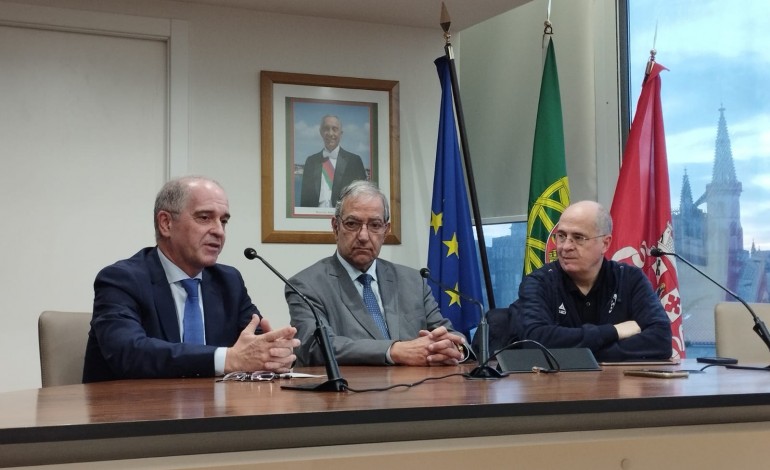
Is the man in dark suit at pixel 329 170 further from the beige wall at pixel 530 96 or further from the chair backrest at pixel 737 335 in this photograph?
the chair backrest at pixel 737 335

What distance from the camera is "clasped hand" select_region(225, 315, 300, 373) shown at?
2.30m

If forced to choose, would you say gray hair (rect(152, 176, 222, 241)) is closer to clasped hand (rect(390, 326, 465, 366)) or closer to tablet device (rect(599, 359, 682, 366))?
clasped hand (rect(390, 326, 465, 366))

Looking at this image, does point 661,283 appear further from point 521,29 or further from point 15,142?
point 15,142

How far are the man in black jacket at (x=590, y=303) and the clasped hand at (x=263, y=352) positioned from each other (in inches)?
46.5

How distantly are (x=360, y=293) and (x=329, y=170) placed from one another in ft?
5.53

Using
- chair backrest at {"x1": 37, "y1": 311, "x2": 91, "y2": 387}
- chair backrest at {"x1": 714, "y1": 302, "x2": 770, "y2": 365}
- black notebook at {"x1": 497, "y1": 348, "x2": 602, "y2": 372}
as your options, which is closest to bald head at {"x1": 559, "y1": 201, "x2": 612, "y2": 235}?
chair backrest at {"x1": 714, "y1": 302, "x2": 770, "y2": 365}

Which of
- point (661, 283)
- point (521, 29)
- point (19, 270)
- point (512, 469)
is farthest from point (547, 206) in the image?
point (512, 469)

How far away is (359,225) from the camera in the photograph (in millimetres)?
3311

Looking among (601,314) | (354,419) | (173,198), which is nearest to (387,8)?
(601,314)

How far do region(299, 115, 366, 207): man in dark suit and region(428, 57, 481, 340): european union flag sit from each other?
17.6 inches

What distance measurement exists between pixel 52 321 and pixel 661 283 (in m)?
2.90

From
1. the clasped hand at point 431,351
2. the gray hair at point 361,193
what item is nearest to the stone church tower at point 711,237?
the gray hair at point 361,193

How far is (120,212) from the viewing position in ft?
14.7

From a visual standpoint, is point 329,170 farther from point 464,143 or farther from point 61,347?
point 61,347
